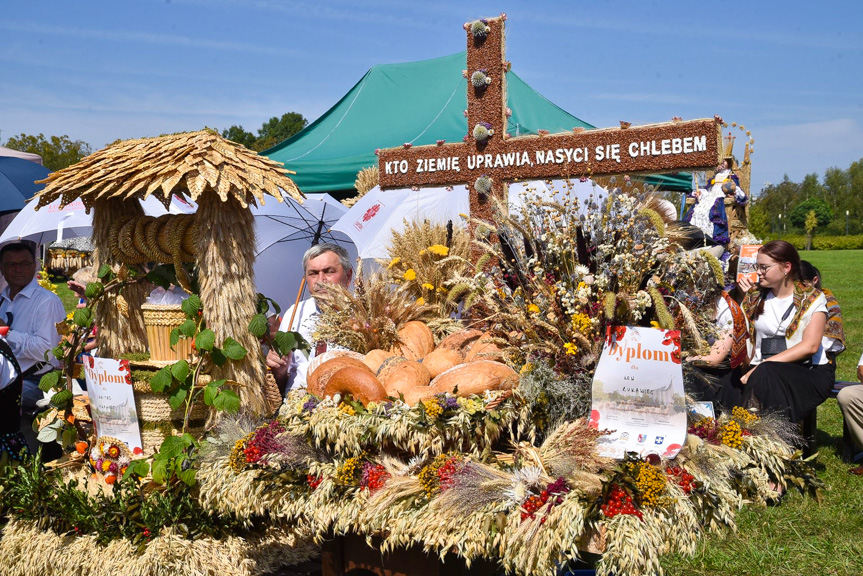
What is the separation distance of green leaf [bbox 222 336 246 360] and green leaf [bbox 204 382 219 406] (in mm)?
121

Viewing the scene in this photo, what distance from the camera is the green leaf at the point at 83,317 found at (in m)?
2.85

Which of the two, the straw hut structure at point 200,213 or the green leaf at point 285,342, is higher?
the straw hut structure at point 200,213

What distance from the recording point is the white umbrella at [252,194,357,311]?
7.48 metres

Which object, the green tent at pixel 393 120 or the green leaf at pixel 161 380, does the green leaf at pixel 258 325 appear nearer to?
the green leaf at pixel 161 380

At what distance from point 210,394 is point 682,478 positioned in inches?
61.7

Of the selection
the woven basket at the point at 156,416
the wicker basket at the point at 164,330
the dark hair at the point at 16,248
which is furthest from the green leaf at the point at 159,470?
the dark hair at the point at 16,248

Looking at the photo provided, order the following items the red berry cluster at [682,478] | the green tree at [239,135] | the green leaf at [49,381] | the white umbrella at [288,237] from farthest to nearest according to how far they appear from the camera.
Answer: the green tree at [239,135] < the white umbrella at [288,237] < the green leaf at [49,381] < the red berry cluster at [682,478]

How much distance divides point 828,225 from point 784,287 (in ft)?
292

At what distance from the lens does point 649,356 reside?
6.82 ft

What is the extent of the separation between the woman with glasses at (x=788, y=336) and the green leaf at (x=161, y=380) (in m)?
3.16

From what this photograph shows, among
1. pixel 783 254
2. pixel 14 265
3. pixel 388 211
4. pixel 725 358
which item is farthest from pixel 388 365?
pixel 388 211

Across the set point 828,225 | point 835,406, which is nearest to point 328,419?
point 835,406

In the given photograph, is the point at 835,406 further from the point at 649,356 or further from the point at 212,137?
the point at 212,137

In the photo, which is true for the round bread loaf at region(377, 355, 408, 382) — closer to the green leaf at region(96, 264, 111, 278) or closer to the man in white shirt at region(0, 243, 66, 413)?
the green leaf at region(96, 264, 111, 278)
